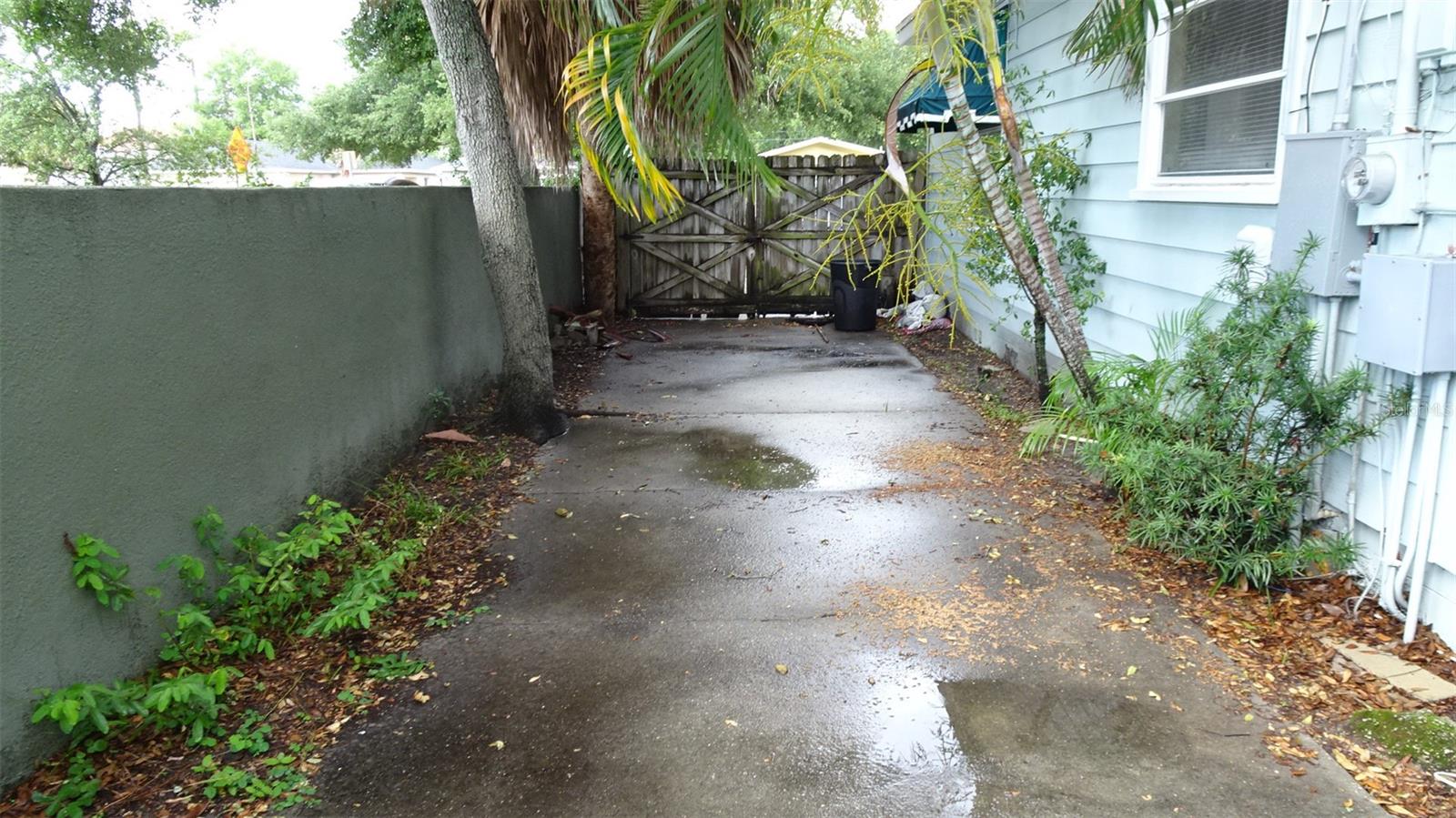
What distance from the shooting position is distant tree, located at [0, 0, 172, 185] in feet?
42.1

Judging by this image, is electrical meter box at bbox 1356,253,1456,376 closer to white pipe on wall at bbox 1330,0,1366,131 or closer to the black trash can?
white pipe on wall at bbox 1330,0,1366,131

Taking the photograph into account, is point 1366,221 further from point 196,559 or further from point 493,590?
point 196,559

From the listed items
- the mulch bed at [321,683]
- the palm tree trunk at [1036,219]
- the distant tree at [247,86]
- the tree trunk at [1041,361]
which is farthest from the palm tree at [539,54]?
the distant tree at [247,86]

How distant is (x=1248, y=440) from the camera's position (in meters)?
4.16

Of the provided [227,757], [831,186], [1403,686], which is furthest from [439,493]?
[831,186]

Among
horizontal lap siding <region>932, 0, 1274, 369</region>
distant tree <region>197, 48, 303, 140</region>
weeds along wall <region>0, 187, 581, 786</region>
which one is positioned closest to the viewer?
weeds along wall <region>0, 187, 581, 786</region>

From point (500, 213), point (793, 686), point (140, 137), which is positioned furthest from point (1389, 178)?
point (140, 137)

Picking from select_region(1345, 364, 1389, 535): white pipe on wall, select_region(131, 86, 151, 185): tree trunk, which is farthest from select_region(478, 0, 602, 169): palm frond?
select_region(131, 86, 151, 185): tree trunk

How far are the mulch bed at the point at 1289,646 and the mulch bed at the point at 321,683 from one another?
2869 millimetres

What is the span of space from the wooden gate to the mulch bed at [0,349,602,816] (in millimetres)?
7727

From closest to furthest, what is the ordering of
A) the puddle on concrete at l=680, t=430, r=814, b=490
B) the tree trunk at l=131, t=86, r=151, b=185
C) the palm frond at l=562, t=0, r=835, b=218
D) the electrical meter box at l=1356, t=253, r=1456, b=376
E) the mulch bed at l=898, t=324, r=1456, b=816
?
the mulch bed at l=898, t=324, r=1456, b=816 < the electrical meter box at l=1356, t=253, r=1456, b=376 < the palm frond at l=562, t=0, r=835, b=218 < the puddle on concrete at l=680, t=430, r=814, b=490 < the tree trunk at l=131, t=86, r=151, b=185

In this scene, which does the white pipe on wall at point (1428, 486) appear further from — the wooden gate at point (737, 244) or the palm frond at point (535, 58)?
the wooden gate at point (737, 244)

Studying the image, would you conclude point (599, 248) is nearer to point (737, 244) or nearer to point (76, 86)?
point (737, 244)

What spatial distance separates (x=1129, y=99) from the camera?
6094 mm
